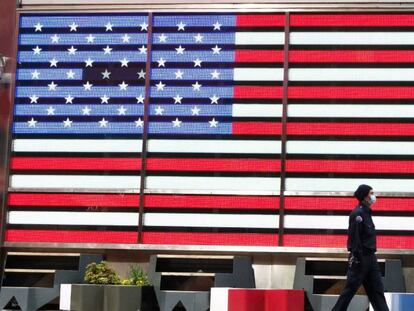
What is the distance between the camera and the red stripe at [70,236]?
66.5 feet

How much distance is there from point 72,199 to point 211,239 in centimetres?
240

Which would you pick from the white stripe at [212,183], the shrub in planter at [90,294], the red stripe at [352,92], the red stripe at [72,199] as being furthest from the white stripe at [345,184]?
the shrub in planter at [90,294]

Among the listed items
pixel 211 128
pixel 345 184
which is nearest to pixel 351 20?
pixel 345 184

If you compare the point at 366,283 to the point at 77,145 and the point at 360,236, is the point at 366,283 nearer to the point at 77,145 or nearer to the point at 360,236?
the point at 360,236

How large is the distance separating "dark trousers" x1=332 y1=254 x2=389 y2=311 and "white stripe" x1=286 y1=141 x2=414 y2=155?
3043 mm

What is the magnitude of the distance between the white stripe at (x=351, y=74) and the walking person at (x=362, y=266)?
11.2 ft

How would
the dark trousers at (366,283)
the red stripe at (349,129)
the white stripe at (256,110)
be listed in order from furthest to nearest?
the white stripe at (256,110)
the red stripe at (349,129)
the dark trousers at (366,283)

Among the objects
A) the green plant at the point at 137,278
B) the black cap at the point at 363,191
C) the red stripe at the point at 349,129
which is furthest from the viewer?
the red stripe at the point at 349,129

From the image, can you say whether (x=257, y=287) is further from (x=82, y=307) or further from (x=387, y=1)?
(x=387, y=1)

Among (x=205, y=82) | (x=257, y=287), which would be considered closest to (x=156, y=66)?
(x=205, y=82)

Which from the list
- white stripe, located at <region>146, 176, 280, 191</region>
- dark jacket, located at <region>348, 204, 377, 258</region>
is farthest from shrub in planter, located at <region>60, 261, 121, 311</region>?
dark jacket, located at <region>348, 204, 377, 258</region>

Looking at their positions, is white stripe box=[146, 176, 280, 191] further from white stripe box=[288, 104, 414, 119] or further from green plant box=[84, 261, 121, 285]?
green plant box=[84, 261, 121, 285]

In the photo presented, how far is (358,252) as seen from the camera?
17.1m

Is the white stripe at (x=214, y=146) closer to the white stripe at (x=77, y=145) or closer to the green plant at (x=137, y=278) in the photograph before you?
the white stripe at (x=77, y=145)
